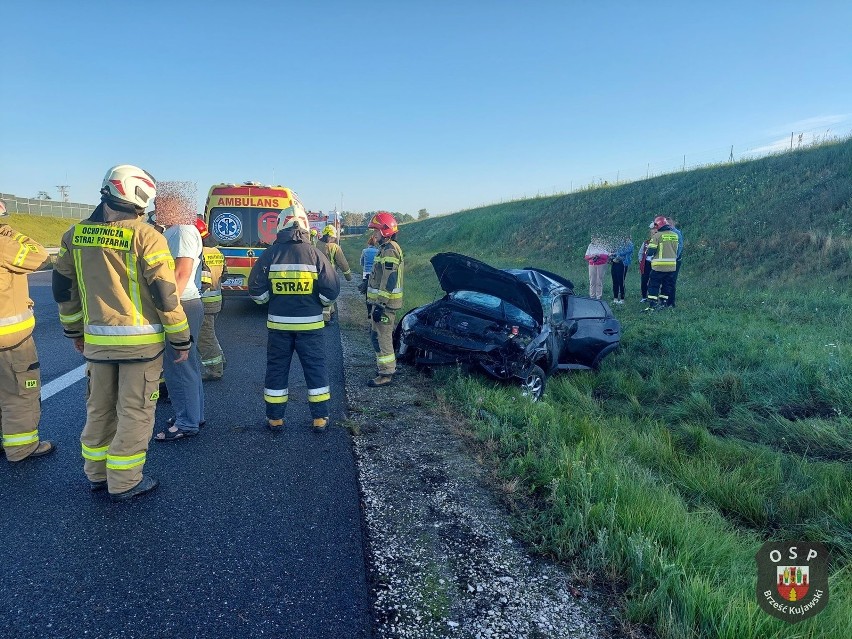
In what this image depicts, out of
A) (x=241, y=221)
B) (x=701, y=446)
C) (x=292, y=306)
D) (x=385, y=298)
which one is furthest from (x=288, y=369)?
(x=241, y=221)

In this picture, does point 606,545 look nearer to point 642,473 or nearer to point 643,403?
point 642,473

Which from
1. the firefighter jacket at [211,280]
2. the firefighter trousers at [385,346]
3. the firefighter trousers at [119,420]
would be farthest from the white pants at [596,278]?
the firefighter trousers at [119,420]

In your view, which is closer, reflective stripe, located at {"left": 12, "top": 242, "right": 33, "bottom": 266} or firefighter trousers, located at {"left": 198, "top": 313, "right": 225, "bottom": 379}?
reflective stripe, located at {"left": 12, "top": 242, "right": 33, "bottom": 266}

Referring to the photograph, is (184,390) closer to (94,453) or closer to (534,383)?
(94,453)

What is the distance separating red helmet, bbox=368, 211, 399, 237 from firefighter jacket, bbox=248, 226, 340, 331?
1.48m

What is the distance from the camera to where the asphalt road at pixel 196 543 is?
7.16ft

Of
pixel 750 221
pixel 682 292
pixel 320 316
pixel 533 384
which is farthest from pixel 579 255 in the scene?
pixel 320 316

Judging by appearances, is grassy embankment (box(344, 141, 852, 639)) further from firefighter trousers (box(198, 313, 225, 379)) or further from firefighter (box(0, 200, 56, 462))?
firefighter (box(0, 200, 56, 462))

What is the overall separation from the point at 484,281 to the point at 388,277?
3.75ft

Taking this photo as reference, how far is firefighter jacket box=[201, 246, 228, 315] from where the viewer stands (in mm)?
5723

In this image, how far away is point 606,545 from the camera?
2.57 metres

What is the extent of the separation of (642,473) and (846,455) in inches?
80.9

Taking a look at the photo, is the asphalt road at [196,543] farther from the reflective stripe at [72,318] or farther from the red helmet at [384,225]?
the red helmet at [384,225]

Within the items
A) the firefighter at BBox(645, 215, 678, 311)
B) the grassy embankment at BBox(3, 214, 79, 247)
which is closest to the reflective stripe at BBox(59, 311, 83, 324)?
the firefighter at BBox(645, 215, 678, 311)
